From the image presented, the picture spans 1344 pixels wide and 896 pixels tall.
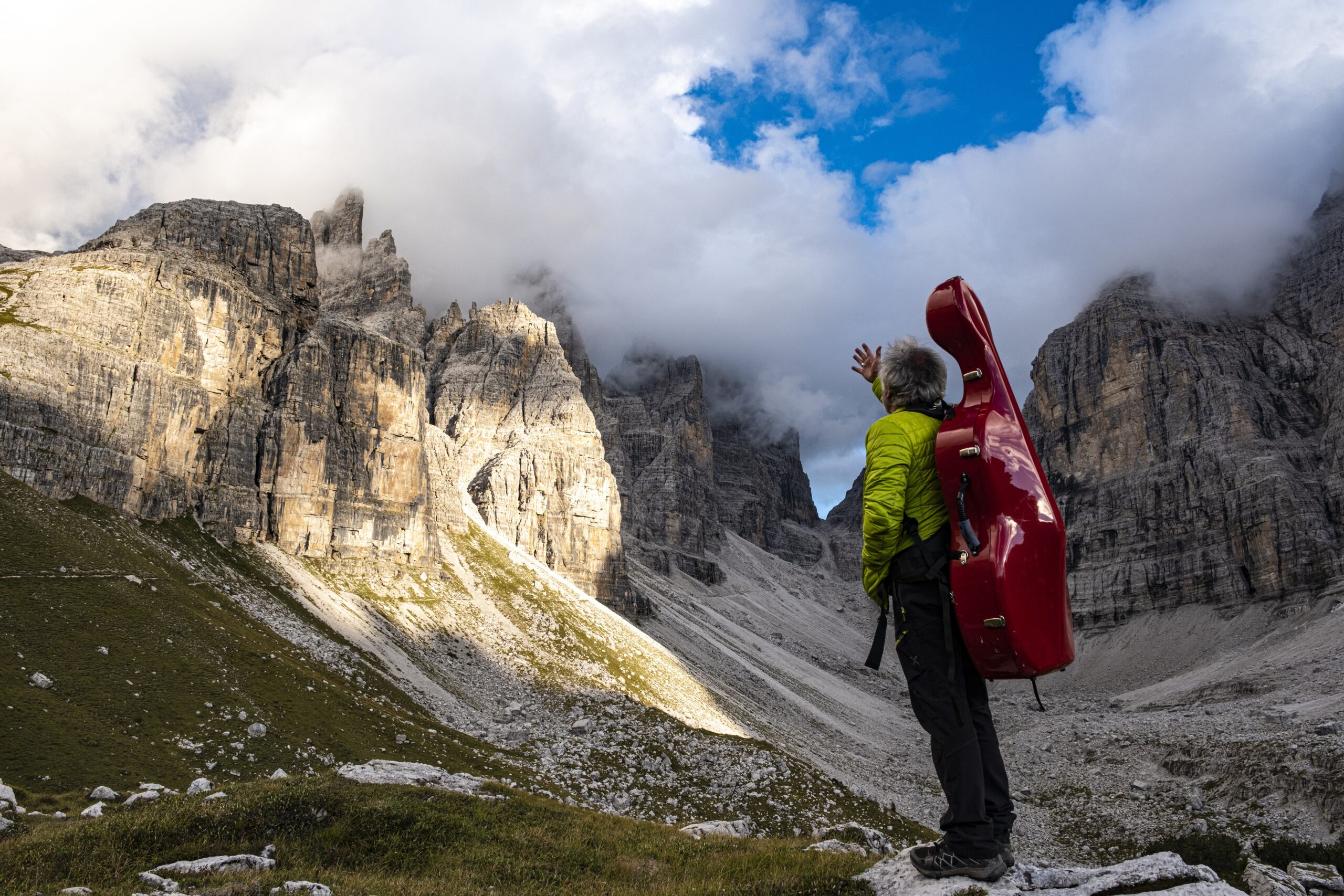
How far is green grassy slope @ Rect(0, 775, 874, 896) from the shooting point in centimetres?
801

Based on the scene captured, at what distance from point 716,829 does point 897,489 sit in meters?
12.7

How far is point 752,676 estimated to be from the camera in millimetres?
95938

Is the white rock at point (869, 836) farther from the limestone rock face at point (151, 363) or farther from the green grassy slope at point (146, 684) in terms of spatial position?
the limestone rock face at point (151, 363)

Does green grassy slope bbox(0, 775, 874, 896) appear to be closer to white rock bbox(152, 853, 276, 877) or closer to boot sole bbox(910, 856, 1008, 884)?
white rock bbox(152, 853, 276, 877)

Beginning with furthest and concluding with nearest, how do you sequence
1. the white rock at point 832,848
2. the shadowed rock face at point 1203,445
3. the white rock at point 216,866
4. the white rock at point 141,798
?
the shadowed rock face at point 1203,445, the white rock at point 141,798, the white rock at point 832,848, the white rock at point 216,866

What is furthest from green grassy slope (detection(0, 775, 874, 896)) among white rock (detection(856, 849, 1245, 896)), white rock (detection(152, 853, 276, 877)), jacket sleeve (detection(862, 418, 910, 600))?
jacket sleeve (detection(862, 418, 910, 600))

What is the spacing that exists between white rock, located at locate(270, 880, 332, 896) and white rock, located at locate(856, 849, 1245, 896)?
502 cm

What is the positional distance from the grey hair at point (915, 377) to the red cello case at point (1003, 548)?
2.59 ft

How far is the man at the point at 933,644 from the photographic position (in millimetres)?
6785

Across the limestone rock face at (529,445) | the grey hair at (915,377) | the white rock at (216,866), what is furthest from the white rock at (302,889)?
the limestone rock face at (529,445)

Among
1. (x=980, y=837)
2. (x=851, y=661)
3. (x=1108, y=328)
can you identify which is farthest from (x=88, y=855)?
(x=1108, y=328)

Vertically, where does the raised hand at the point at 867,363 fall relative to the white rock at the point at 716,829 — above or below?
→ above

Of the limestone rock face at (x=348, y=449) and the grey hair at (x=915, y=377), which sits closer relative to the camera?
the grey hair at (x=915, y=377)

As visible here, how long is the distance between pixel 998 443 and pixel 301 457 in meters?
82.0
